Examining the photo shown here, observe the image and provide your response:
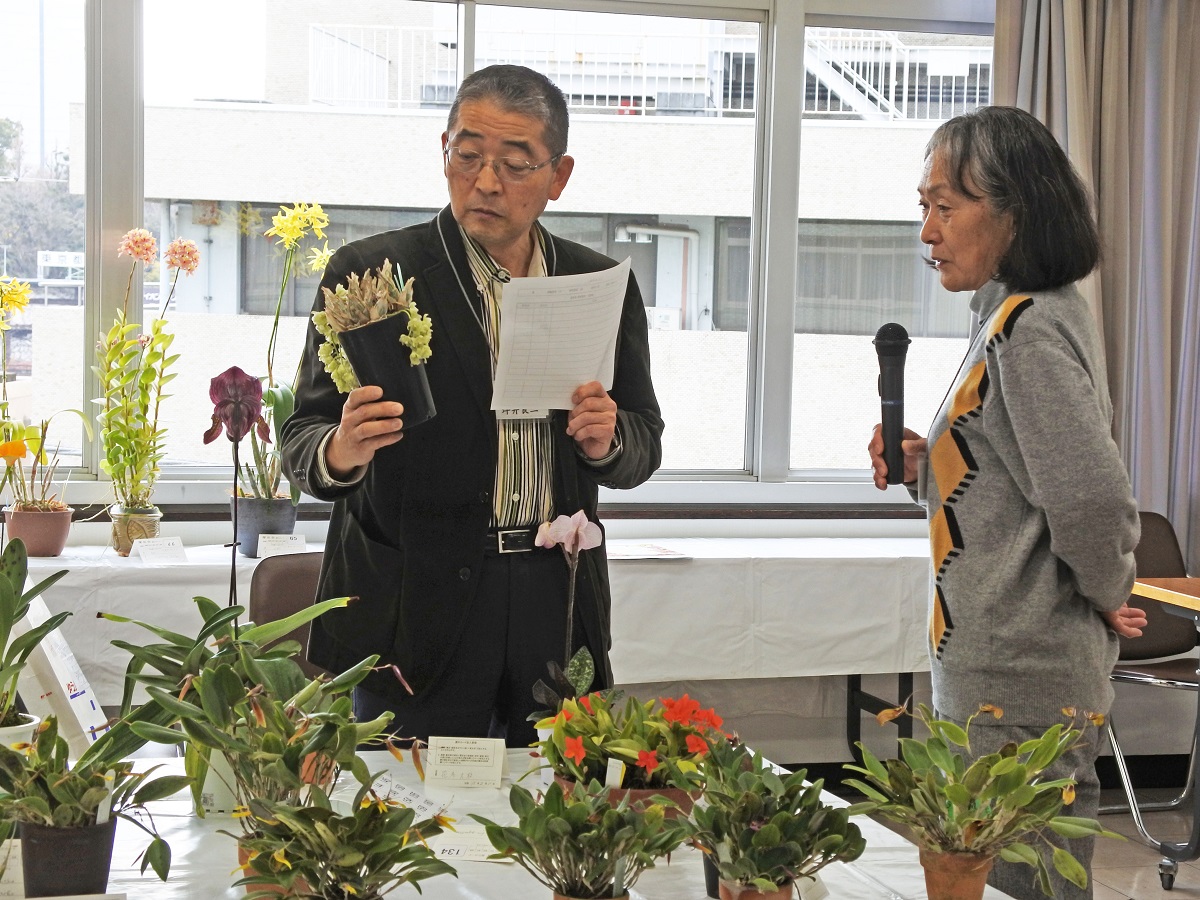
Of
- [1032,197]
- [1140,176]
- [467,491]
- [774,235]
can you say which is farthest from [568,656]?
[1140,176]

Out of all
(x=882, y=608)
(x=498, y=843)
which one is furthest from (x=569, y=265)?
(x=882, y=608)

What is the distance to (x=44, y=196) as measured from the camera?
3791 millimetres

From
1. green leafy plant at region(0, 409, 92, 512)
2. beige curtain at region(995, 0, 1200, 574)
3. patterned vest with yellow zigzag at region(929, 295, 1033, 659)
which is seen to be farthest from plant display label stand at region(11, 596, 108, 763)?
beige curtain at region(995, 0, 1200, 574)

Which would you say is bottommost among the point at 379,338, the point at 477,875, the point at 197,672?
the point at 477,875

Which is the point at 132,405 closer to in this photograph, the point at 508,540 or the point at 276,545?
the point at 276,545

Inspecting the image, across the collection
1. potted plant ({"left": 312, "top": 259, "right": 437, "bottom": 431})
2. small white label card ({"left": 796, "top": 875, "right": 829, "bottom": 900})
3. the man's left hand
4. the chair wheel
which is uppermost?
potted plant ({"left": 312, "top": 259, "right": 437, "bottom": 431})

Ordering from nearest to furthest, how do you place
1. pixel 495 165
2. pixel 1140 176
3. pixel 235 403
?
pixel 495 165 < pixel 235 403 < pixel 1140 176

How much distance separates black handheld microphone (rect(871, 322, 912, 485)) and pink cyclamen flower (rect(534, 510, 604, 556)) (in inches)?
19.5

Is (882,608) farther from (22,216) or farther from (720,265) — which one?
(22,216)

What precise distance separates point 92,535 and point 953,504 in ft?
9.05

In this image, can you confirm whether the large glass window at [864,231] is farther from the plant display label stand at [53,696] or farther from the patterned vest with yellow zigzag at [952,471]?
the plant display label stand at [53,696]

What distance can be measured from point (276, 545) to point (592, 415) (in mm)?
1882

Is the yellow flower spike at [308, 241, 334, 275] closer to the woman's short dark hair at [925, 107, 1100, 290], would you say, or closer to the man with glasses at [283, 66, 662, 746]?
the man with glasses at [283, 66, 662, 746]

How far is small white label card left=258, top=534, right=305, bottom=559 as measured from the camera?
3320 millimetres
